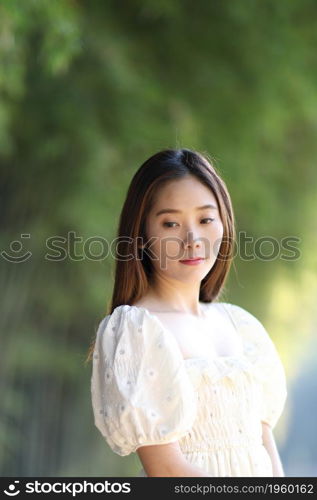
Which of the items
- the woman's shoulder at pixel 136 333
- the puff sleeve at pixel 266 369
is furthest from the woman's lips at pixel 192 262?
the puff sleeve at pixel 266 369

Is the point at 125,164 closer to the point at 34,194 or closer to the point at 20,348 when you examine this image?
the point at 34,194

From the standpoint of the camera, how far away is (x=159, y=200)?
4.33 feet

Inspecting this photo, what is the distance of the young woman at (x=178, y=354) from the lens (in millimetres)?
1193

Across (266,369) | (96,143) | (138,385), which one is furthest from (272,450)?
(96,143)

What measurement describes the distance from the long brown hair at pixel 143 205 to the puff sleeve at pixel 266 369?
0.68 ft

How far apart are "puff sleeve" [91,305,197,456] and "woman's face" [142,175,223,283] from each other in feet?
0.35

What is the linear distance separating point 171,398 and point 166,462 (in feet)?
0.30

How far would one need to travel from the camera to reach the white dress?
1.19 metres

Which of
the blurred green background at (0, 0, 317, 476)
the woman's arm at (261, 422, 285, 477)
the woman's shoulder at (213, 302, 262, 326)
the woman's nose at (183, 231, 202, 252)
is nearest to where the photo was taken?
the woman's nose at (183, 231, 202, 252)

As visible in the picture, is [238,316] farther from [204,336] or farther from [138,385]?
[138,385]
